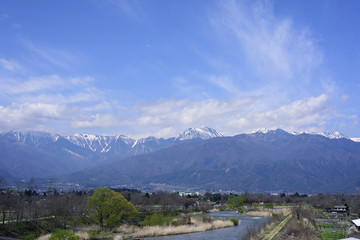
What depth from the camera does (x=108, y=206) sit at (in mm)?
60906

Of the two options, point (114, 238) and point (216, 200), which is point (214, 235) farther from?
point (216, 200)

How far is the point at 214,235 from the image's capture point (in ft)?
183

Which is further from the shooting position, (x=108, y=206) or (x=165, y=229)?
(x=108, y=206)

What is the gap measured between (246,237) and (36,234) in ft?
107

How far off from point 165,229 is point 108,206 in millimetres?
11784

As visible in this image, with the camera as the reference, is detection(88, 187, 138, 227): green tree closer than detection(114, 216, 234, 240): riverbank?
No

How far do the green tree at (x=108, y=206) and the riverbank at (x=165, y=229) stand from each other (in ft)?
8.80

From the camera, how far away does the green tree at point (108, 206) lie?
2392 inches

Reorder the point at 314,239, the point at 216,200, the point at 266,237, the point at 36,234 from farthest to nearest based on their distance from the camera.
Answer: the point at 216,200 < the point at 36,234 < the point at 266,237 < the point at 314,239

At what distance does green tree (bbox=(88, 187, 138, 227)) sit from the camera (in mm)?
60750

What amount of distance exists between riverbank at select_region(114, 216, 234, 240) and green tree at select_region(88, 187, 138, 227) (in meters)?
2.68

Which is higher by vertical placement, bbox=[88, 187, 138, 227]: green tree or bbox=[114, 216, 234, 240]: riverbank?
bbox=[88, 187, 138, 227]: green tree

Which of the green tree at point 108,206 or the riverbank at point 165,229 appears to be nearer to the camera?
the riverbank at point 165,229

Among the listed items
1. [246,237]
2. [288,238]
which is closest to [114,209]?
[246,237]
